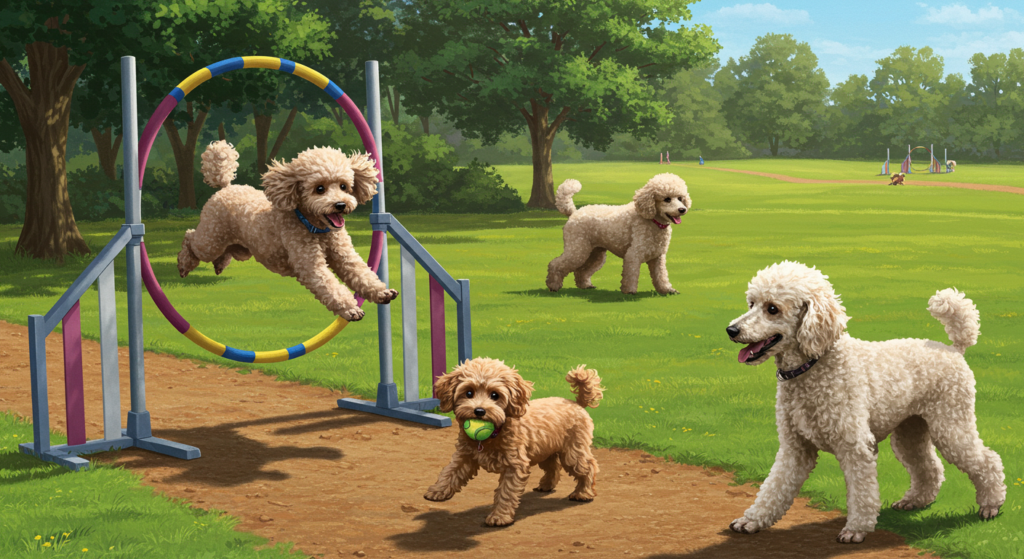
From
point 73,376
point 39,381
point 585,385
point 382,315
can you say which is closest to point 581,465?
point 585,385

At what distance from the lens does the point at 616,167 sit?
82938 millimetres

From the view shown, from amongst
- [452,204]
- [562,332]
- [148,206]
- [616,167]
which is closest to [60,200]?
[562,332]

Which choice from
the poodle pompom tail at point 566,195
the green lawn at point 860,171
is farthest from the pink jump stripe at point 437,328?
the green lawn at point 860,171

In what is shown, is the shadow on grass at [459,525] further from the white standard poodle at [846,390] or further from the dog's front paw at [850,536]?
the dog's front paw at [850,536]

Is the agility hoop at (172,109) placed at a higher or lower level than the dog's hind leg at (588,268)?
higher

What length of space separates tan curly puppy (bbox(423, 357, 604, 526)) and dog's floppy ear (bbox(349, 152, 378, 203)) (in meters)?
1.93

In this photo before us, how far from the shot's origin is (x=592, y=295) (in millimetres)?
17266

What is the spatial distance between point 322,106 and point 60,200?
27.5 m

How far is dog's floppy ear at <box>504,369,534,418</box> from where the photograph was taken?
6113mm

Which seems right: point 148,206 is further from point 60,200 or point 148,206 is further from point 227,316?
point 227,316

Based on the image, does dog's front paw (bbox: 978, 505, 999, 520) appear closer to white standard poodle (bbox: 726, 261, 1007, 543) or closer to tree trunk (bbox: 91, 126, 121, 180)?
white standard poodle (bbox: 726, 261, 1007, 543)

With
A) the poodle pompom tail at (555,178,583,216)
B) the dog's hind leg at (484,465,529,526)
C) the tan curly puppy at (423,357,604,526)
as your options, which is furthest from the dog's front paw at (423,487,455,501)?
the poodle pompom tail at (555,178,583,216)

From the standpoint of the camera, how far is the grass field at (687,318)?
7785 millimetres

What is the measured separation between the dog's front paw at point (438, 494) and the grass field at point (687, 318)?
2.08 meters
